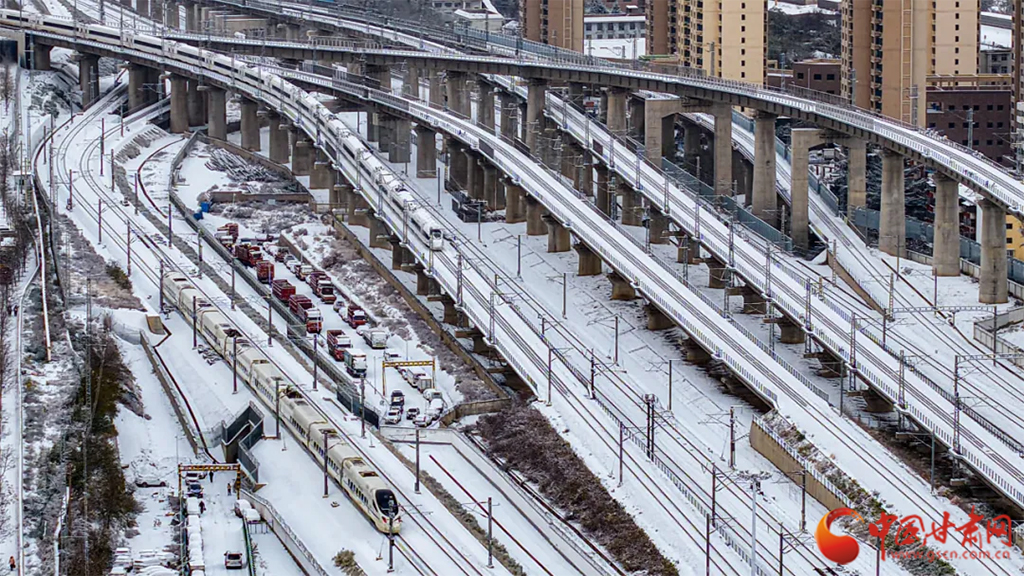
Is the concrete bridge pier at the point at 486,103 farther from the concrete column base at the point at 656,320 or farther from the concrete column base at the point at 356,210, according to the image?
the concrete column base at the point at 656,320

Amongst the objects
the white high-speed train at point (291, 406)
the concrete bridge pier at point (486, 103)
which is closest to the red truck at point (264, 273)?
the white high-speed train at point (291, 406)

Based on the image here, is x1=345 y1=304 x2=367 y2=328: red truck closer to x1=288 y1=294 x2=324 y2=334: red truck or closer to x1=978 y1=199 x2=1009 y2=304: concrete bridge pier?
x1=288 y1=294 x2=324 y2=334: red truck

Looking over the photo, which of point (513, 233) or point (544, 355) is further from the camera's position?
point (513, 233)

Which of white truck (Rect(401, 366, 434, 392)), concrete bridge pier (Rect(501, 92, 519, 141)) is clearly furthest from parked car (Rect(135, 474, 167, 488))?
concrete bridge pier (Rect(501, 92, 519, 141))

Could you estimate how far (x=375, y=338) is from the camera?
111062 millimetres

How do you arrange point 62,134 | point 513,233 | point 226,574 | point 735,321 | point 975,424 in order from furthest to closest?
point 62,134, point 513,233, point 735,321, point 975,424, point 226,574

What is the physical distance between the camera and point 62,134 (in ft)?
521

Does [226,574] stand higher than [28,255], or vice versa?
[28,255]

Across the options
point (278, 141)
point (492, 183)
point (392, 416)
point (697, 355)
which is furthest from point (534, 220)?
point (392, 416)

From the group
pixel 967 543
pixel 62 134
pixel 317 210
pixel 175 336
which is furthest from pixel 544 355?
pixel 62 134

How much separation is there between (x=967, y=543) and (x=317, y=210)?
65.4 metres

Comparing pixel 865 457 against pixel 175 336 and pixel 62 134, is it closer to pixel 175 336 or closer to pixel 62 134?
pixel 175 336

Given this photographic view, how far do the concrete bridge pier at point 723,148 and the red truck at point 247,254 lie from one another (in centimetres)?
3323

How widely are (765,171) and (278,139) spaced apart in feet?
121
